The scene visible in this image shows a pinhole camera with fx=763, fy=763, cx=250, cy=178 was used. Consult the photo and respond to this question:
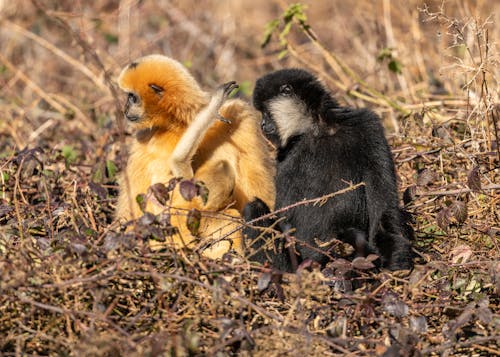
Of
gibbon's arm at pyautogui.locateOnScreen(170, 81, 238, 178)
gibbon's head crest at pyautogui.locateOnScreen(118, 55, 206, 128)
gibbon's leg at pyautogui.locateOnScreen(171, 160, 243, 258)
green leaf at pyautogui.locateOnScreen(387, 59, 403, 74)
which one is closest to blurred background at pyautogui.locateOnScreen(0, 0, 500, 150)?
green leaf at pyautogui.locateOnScreen(387, 59, 403, 74)

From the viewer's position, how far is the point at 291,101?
4836 millimetres

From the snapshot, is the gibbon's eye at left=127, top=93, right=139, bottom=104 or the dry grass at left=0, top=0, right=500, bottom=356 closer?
the dry grass at left=0, top=0, right=500, bottom=356

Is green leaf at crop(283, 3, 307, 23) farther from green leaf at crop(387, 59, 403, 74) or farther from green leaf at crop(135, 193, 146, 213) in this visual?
green leaf at crop(135, 193, 146, 213)

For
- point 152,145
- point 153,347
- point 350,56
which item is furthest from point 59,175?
point 350,56

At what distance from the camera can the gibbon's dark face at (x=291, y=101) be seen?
4.84 meters

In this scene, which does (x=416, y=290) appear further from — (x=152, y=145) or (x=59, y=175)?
(x=59, y=175)

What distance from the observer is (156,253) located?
376 cm

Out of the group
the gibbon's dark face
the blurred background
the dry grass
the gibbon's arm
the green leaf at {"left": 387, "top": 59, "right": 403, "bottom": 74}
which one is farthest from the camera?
the blurred background

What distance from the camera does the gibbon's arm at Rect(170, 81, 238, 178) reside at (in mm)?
4352

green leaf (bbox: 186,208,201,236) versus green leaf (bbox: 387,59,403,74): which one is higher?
green leaf (bbox: 387,59,403,74)

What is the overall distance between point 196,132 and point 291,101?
773 millimetres

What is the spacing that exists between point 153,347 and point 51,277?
2.57 ft

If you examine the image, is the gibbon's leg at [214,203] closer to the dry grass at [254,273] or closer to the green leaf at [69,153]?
the dry grass at [254,273]

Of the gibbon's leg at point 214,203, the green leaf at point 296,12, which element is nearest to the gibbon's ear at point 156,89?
the gibbon's leg at point 214,203
